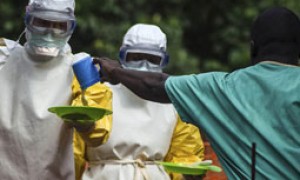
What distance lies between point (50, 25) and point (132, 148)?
3.52ft

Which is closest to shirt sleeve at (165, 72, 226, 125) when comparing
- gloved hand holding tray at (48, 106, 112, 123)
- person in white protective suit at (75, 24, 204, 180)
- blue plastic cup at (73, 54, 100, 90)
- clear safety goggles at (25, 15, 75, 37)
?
gloved hand holding tray at (48, 106, 112, 123)

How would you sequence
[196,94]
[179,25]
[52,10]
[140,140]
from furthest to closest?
[179,25], [140,140], [52,10], [196,94]

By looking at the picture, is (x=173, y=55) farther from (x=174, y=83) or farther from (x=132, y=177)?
(x=174, y=83)

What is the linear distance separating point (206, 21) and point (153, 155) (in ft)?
40.0

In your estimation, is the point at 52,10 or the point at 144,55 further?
the point at 144,55

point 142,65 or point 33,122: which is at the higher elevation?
point 142,65

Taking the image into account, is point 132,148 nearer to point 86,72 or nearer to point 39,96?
point 39,96

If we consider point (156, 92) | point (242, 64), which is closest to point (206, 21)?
point (242, 64)

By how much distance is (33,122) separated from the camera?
27.0 ft

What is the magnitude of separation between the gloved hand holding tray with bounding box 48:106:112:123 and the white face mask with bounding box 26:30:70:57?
81 cm

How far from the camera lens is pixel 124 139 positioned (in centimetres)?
882

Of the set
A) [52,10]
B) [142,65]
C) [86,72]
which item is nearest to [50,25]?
[52,10]

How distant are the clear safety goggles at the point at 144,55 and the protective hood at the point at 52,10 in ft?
3.06

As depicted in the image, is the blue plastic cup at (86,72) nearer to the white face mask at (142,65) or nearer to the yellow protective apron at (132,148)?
the yellow protective apron at (132,148)
